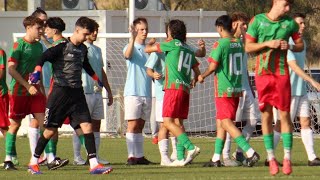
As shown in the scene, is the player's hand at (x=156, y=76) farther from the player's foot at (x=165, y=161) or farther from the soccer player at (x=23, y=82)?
the soccer player at (x=23, y=82)

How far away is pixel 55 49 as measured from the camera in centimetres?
1541

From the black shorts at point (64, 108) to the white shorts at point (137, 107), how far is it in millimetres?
2300

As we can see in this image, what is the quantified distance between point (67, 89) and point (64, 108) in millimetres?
249

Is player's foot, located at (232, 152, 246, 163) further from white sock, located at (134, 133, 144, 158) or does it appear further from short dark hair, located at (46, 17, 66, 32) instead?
short dark hair, located at (46, 17, 66, 32)

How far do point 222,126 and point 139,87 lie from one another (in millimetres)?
2126

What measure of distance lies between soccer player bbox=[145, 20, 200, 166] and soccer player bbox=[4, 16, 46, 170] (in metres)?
1.57

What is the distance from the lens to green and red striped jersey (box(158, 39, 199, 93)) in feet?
54.2

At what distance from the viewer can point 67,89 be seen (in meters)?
15.5

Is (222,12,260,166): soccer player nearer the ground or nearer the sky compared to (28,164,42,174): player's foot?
nearer the sky

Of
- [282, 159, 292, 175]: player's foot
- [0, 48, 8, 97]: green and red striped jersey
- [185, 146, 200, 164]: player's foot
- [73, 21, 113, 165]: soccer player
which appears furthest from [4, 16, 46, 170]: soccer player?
[282, 159, 292, 175]: player's foot

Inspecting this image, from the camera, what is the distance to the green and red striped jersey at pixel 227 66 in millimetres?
16219

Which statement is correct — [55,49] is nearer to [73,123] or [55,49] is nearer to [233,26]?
[73,123]

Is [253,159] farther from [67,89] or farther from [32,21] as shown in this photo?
[32,21]

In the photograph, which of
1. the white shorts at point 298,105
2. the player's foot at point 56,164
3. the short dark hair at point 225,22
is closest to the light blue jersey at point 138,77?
the short dark hair at point 225,22
